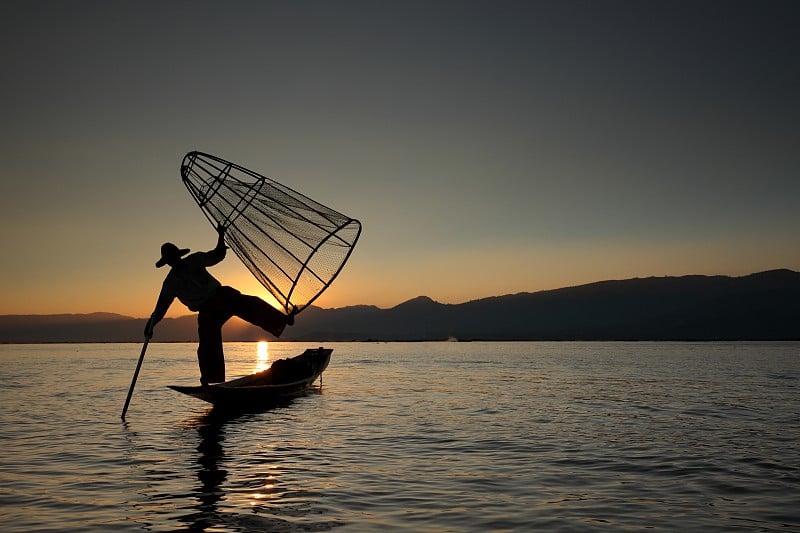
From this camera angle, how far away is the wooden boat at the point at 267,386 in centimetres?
2230

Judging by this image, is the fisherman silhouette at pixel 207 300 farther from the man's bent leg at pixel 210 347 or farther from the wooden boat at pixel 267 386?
the wooden boat at pixel 267 386

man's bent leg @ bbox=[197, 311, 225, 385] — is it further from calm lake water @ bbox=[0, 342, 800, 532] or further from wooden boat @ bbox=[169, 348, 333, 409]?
calm lake water @ bbox=[0, 342, 800, 532]

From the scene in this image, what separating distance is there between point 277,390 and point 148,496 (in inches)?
666

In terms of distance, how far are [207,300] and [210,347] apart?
1.67 meters

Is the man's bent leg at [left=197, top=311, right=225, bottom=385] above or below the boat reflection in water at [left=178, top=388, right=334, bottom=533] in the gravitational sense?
above

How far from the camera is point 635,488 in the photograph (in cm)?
1203

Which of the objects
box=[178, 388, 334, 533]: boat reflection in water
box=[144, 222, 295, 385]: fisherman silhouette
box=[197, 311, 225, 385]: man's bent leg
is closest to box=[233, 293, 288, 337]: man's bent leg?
box=[144, 222, 295, 385]: fisherman silhouette

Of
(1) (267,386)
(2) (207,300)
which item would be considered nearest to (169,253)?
(2) (207,300)

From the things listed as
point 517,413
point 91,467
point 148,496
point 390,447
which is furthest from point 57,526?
point 517,413

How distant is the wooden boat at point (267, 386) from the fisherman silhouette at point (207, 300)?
1566 millimetres

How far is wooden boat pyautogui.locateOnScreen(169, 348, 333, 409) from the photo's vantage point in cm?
2230

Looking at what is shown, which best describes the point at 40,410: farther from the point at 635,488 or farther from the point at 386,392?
the point at 635,488

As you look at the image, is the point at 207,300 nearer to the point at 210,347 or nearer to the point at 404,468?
the point at 210,347

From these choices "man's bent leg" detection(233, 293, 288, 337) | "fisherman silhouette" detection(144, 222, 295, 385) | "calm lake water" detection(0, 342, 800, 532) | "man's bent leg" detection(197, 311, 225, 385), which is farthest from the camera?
"man's bent leg" detection(197, 311, 225, 385)
